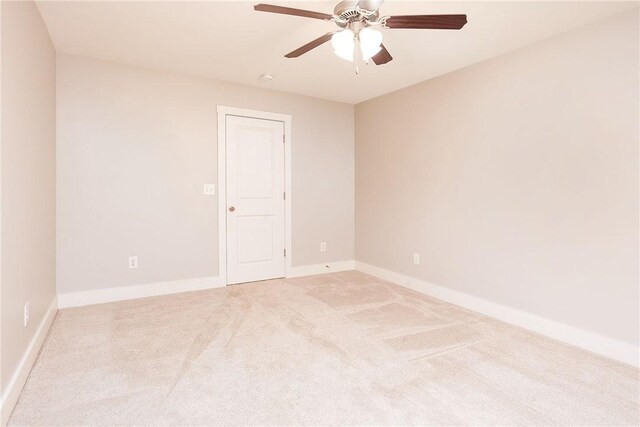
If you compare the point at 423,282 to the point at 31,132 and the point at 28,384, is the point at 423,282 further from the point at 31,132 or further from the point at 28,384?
the point at 31,132

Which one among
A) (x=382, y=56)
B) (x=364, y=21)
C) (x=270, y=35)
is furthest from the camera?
(x=270, y=35)

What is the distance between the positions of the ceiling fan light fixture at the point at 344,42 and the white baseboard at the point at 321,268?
9.55ft

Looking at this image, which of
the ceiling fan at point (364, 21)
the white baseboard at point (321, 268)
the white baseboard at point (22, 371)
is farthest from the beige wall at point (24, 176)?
the white baseboard at point (321, 268)

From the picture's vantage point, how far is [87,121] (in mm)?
3230

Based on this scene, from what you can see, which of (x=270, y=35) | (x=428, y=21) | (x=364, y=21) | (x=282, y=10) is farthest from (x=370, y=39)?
(x=270, y=35)

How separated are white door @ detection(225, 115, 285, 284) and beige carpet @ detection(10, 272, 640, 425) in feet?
3.23

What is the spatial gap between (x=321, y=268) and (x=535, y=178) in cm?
274

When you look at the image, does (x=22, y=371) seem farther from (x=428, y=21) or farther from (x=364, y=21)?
(x=428, y=21)

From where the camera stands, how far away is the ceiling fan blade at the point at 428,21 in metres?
1.83

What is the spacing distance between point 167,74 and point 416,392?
12.0 ft

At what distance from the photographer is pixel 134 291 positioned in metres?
3.48

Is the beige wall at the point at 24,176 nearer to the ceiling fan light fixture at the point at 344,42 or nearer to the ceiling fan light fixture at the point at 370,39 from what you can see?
the ceiling fan light fixture at the point at 344,42

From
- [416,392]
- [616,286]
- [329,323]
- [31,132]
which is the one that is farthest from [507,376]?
[31,132]

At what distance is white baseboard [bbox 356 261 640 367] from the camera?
228 centimetres
